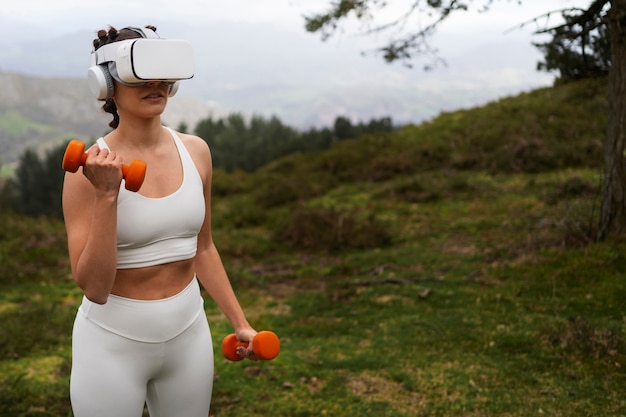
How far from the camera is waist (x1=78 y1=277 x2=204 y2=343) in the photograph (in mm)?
2215

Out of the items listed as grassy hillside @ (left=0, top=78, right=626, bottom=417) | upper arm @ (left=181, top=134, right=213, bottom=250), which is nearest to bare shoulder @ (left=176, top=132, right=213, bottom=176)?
upper arm @ (left=181, top=134, right=213, bottom=250)

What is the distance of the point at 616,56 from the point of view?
21.3 feet

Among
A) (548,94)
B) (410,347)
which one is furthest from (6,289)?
(548,94)

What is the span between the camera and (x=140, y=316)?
2.23 metres

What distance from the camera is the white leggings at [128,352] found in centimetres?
221

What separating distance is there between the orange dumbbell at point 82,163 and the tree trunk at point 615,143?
597 centimetres

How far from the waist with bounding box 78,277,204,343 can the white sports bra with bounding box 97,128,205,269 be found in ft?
0.49

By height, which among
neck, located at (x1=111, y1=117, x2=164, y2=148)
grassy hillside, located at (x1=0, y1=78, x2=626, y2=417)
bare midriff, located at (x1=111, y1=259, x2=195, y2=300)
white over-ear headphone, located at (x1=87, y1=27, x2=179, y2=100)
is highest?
white over-ear headphone, located at (x1=87, y1=27, x2=179, y2=100)

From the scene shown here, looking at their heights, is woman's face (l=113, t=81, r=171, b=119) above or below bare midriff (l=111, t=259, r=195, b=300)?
above

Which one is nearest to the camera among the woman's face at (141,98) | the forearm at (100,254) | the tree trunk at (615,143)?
the forearm at (100,254)

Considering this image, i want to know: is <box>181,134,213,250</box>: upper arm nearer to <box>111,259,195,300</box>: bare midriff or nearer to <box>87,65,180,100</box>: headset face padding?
<box>111,259,195,300</box>: bare midriff

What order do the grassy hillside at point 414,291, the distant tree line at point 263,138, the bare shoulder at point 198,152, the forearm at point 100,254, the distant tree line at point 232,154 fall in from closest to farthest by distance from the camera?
the forearm at point 100,254, the bare shoulder at point 198,152, the grassy hillside at point 414,291, the distant tree line at point 263,138, the distant tree line at point 232,154

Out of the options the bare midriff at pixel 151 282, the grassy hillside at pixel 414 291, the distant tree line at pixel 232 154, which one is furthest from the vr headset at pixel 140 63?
the distant tree line at pixel 232 154

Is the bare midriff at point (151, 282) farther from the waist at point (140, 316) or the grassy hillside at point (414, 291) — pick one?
the grassy hillside at point (414, 291)
